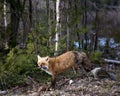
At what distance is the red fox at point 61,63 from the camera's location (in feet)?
32.4

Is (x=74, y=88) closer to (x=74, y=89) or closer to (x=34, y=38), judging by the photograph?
(x=74, y=89)

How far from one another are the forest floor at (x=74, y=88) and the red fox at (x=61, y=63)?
363mm

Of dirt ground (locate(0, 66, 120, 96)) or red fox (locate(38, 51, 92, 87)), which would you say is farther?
red fox (locate(38, 51, 92, 87))

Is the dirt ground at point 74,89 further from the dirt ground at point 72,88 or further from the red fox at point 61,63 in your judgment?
the red fox at point 61,63

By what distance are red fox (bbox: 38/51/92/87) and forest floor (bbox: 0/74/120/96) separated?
36cm

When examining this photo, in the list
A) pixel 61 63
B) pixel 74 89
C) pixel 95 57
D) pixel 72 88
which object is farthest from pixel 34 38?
pixel 74 89

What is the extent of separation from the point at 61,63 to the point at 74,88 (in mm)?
977

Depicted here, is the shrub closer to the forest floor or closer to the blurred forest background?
the blurred forest background

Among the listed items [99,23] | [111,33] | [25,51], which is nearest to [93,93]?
[25,51]

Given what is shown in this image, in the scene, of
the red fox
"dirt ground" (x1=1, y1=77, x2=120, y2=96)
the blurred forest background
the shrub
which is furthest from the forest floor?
the shrub

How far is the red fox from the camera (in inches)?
389

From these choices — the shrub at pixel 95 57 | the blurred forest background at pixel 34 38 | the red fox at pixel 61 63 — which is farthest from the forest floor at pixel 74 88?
the shrub at pixel 95 57

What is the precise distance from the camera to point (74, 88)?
31.3ft

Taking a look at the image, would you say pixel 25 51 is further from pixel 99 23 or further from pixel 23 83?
pixel 99 23
